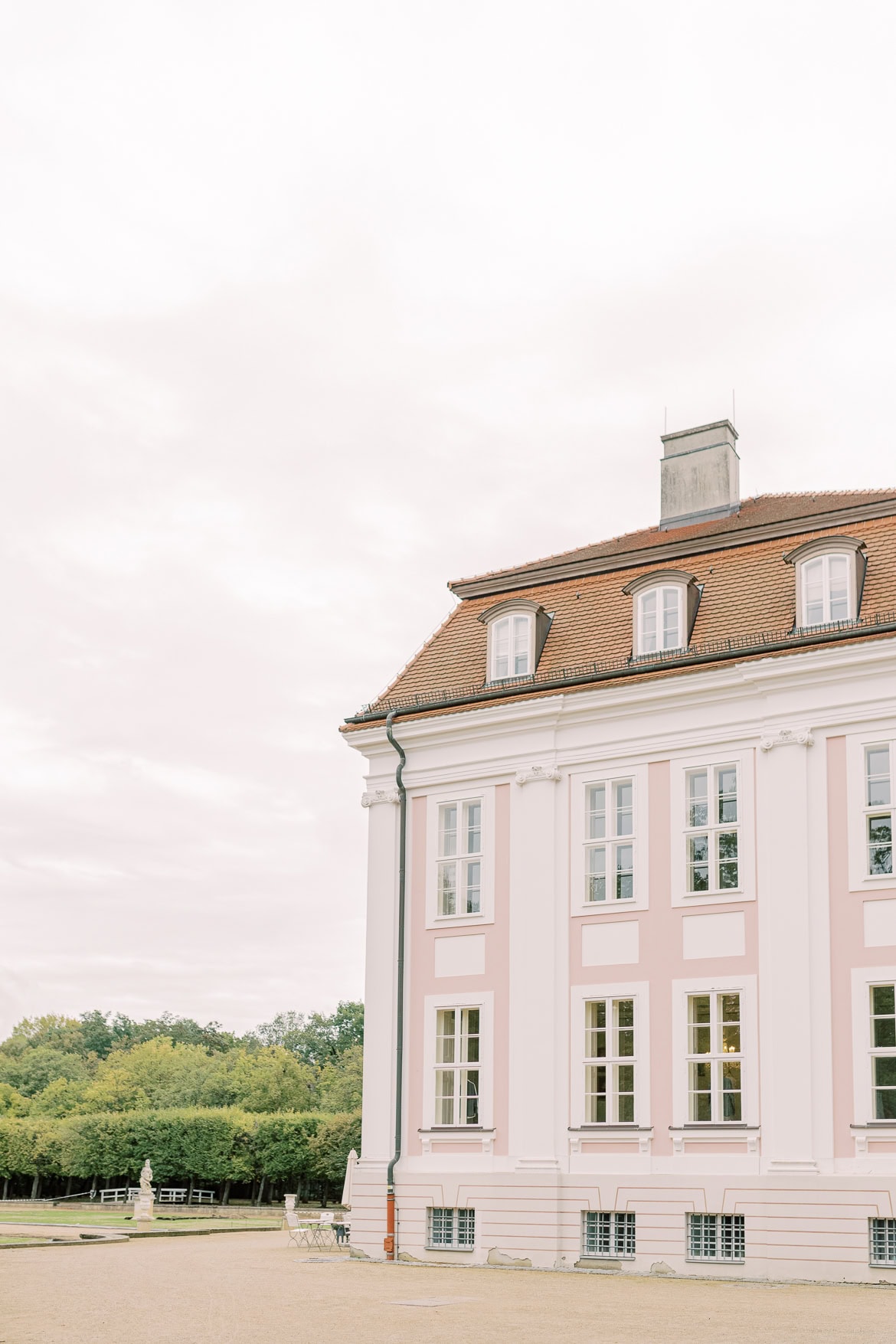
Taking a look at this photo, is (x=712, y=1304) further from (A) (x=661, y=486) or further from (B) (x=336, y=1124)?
(B) (x=336, y=1124)

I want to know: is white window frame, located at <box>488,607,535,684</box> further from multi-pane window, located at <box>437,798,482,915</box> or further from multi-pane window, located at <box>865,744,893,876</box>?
multi-pane window, located at <box>865,744,893,876</box>

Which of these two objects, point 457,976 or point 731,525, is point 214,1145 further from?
point 731,525

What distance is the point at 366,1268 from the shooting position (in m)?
24.4

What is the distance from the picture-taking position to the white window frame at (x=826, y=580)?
2458 centimetres

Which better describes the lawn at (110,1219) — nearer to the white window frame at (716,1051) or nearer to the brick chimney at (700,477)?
the white window frame at (716,1051)

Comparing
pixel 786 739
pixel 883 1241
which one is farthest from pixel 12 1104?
pixel 883 1241

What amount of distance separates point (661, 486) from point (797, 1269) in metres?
15.9

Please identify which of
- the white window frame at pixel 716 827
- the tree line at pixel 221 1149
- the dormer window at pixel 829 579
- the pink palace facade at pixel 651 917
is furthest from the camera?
the tree line at pixel 221 1149

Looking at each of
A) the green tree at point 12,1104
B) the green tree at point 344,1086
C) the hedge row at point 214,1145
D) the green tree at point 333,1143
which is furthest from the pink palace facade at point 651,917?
the green tree at point 12,1104

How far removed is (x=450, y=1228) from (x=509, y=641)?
34.3 feet

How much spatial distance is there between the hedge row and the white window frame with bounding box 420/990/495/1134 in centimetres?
2214

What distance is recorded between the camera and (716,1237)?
23.5 meters

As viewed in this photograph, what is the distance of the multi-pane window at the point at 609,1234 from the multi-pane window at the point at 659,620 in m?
9.44

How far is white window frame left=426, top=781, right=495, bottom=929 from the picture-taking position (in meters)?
27.2
